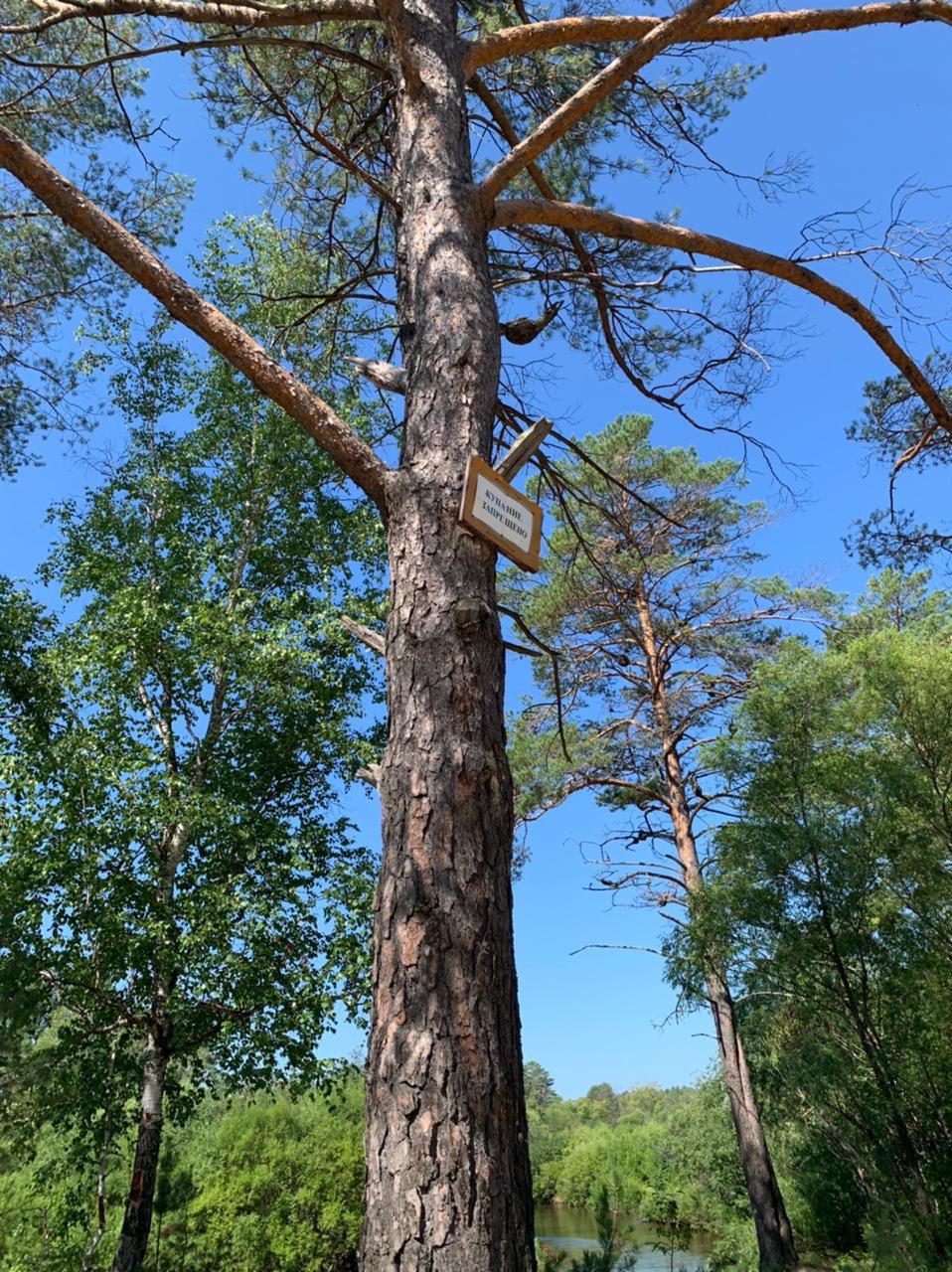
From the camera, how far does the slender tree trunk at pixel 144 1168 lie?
17.4 feet

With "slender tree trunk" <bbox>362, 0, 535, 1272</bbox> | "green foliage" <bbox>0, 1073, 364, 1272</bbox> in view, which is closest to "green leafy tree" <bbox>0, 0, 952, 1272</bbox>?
"slender tree trunk" <bbox>362, 0, 535, 1272</bbox>

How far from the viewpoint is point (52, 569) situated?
27.1 ft

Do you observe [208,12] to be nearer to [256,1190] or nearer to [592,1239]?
[256,1190]

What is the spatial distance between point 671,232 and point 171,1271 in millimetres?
12656

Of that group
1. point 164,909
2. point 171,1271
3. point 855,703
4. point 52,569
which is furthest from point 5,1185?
point 855,703

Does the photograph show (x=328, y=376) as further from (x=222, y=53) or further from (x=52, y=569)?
(x=52, y=569)

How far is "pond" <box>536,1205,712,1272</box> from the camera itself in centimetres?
1641

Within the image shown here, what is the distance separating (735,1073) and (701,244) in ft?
27.9

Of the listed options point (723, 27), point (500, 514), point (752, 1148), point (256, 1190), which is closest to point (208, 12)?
point (723, 27)

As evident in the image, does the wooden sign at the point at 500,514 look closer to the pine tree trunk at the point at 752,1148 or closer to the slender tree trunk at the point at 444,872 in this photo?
the slender tree trunk at the point at 444,872

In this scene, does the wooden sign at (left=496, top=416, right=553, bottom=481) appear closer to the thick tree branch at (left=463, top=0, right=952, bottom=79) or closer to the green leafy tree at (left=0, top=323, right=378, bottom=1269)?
the thick tree branch at (left=463, top=0, right=952, bottom=79)

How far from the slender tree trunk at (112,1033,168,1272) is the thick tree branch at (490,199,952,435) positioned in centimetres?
635

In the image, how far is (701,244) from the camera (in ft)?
8.95

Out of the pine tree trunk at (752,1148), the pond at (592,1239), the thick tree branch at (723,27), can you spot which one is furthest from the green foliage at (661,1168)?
the thick tree branch at (723,27)
